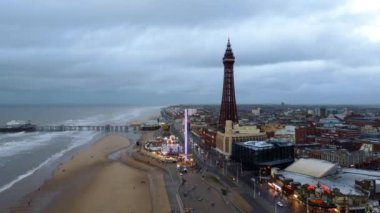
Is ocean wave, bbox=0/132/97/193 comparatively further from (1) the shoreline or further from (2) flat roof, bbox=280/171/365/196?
(2) flat roof, bbox=280/171/365/196

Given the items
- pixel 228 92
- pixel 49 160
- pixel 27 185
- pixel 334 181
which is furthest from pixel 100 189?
pixel 228 92

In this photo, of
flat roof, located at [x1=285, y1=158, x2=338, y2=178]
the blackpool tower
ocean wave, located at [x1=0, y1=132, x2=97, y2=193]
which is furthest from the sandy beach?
the blackpool tower

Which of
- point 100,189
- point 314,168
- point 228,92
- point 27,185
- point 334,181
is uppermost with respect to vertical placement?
point 228,92

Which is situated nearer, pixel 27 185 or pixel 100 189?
pixel 100 189

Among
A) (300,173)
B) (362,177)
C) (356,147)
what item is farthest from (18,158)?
(356,147)

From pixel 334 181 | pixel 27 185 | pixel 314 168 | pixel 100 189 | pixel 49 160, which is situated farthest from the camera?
pixel 49 160

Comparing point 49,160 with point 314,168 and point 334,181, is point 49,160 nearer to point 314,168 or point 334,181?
point 314,168

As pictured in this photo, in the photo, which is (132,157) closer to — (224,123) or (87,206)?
(224,123)
